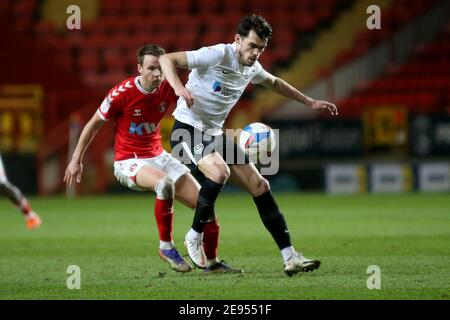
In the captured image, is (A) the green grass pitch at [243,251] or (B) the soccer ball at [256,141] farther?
(B) the soccer ball at [256,141]

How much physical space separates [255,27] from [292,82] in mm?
14963

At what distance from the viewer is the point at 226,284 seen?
267 inches

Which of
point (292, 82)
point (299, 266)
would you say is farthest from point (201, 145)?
point (292, 82)

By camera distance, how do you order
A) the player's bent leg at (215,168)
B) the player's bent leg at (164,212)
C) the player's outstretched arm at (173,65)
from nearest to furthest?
the player's outstretched arm at (173,65) < the player's bent leg at (215,168) < the player's bent leg at (164,212)

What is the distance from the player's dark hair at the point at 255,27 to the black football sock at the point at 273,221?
1.24m

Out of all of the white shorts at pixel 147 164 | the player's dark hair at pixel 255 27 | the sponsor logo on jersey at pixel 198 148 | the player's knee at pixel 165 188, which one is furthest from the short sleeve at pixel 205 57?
the white shorts at pixel 147 164

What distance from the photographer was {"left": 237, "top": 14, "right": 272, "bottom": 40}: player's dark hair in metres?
7.01

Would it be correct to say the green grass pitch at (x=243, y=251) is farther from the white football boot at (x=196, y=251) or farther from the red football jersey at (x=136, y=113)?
the red football jersey at (x=136, y=113)

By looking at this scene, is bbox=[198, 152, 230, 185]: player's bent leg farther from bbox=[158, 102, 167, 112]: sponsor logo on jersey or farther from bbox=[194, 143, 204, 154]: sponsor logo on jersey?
bbox=[158, 102, 167, 112]: sponsor logo on jersey

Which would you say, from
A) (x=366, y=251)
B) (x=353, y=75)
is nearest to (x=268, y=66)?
(x=353, y=75)

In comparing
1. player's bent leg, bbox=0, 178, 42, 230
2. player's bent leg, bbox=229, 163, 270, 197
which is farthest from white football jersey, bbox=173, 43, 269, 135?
player's bent leg, bbox=0, 178, 42, 230

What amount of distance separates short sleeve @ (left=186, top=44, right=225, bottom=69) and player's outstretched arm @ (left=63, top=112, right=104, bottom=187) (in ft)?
3.68

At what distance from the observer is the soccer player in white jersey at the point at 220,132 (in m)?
7.07
